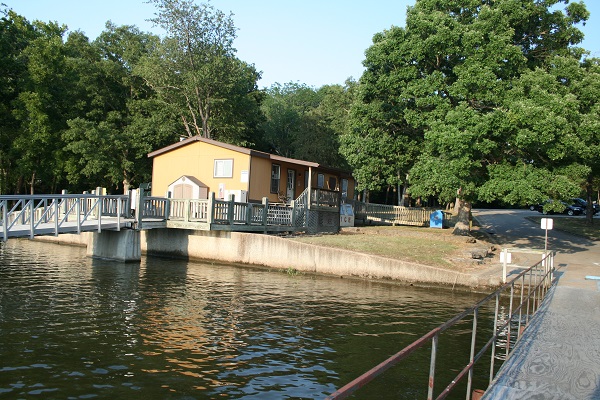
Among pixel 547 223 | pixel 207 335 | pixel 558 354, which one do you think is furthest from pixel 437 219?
pixel 558 354

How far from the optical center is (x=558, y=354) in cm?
798

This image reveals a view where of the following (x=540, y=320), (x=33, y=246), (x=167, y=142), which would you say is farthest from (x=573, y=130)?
(x=167, y=142)

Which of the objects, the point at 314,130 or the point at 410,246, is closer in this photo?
the point at 410,246

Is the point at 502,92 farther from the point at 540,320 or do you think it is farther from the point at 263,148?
the point at 263,148

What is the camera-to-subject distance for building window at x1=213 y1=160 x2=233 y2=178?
30.3 metres

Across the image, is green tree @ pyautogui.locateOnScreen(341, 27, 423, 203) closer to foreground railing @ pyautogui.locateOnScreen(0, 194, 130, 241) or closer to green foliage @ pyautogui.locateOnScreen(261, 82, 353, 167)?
foreground railing @ pyautogui.locateOnScreen(0, 194, 130, 241)

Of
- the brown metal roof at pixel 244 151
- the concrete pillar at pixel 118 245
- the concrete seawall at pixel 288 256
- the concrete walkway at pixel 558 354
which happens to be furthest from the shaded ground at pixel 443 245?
the concrete pillar at pixel 118 245

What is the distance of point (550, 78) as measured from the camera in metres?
24.2

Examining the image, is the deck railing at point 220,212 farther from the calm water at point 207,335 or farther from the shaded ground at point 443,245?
the calm water at point 207,335

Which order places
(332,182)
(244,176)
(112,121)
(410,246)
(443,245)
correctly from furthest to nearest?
1. (112,121)
2. (332,182)
3. (244,176)
4. (443,245)
5. (410,246)

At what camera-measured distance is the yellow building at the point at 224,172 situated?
29844mm

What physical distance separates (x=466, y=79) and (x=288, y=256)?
12.6m

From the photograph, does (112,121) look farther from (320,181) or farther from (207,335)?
(207,335)

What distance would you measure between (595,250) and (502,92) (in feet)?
35.4
